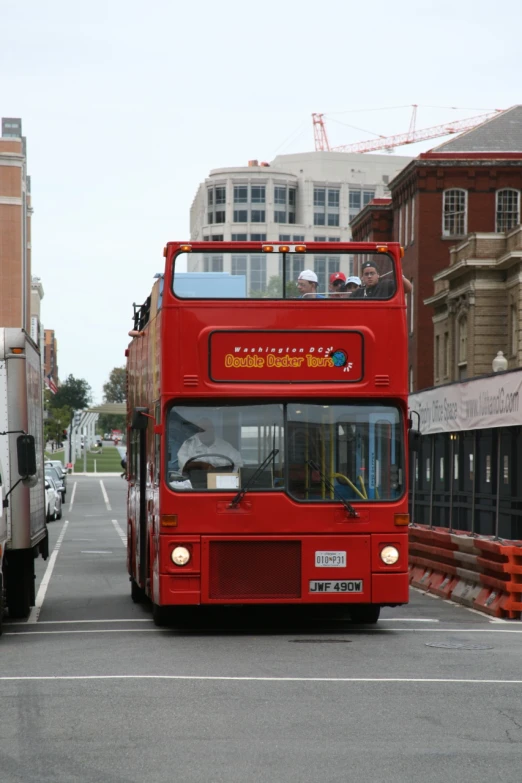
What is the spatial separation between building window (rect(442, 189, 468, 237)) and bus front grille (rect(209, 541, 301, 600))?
50.0 metres

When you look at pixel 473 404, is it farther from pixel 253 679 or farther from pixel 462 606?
pixel 253 679

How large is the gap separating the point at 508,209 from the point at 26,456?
50.8 m

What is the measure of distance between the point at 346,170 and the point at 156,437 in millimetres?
174929

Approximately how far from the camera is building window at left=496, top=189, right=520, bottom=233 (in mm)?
62688

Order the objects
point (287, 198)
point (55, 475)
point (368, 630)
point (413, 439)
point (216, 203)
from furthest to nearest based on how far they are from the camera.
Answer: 1. point (287, 198)
2. point (216, 203)
3. point (55, 475)
4. point (368, 630)
5. point (413, 439)

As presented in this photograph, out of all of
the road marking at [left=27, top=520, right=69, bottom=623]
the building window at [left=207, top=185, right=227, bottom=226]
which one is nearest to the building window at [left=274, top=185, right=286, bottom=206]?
the building window at [left=207, top=185, right=227, bottom=226]

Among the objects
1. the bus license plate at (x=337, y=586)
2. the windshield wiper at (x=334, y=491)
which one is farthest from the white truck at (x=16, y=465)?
the bus license plate at (x=337, y=586)

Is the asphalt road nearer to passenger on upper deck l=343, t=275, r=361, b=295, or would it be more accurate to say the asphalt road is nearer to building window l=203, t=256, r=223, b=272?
passenger on upper deck l=343, t=275, r=361, b=295

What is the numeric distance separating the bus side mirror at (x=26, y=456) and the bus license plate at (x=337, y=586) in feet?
9.91

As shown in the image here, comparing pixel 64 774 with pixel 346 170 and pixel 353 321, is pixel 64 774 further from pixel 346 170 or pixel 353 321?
pixel 346 170

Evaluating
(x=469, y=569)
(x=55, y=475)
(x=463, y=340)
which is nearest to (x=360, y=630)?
Answer: (x=469, y=569)

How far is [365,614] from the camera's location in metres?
15.2

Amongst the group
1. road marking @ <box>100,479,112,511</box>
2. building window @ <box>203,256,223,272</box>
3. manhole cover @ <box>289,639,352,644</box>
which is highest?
building window @ <box>203,256,223,272</box>

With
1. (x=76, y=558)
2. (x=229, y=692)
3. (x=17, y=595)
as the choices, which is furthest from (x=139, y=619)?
(x=76, y=558)
